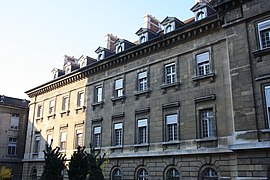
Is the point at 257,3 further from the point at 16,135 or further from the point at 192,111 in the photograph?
the point at 16,135

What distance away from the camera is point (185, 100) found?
19.2 m

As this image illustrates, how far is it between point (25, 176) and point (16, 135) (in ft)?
29.4

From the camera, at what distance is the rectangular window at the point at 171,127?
63.8 ft

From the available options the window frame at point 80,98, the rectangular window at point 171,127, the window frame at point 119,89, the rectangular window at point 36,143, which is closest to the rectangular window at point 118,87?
the window frame at point 119,89

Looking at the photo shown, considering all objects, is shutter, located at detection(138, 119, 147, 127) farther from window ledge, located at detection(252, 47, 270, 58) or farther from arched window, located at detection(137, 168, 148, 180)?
window ledge, located at detection(252, 47, 270, 58)

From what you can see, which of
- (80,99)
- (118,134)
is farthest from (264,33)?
(80,99)

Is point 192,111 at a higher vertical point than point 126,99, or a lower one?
lower

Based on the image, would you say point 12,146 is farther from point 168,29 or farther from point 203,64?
point 203,64

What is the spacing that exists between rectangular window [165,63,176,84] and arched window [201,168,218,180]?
624 centimetres

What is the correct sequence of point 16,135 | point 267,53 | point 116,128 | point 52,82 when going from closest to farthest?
point 267,53 → point 116,128 → point 52,82 → point 16,135

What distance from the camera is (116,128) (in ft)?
76.8

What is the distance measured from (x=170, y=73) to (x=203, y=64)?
261 cm

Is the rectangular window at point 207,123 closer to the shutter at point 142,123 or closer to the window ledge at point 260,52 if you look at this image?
the window ledge at point 260,52

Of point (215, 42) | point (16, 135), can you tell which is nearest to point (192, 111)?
point (215, 42)
